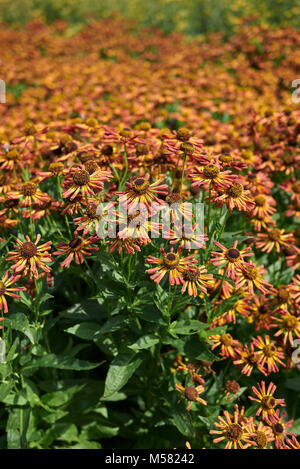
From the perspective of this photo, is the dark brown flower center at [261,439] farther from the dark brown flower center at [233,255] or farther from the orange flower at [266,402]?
the dark brown flower center at [233,255]

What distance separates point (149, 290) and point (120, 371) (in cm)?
47

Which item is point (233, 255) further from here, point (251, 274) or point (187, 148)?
point (187, 148)

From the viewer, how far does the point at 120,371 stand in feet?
7.11

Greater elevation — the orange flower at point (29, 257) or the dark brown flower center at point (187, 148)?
the dark brown flower center at point (187, 148)

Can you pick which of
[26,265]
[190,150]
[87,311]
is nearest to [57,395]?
[87,311]

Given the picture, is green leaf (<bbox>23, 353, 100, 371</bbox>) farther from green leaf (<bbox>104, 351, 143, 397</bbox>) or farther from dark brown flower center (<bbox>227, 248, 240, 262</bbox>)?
dark brown flower center (<bbox>227, 248, 240, 262</bbox>)

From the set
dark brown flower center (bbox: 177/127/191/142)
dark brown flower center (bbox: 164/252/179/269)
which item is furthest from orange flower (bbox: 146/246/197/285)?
dark brown flower center (bbox: 177/127/191/142)

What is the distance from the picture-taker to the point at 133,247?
1910 millimetres

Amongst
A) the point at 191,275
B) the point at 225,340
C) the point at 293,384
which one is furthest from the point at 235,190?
the point at 293,384

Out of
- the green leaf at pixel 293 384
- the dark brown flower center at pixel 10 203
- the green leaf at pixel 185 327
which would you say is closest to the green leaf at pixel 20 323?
the dark brown flower center at pixel 10 203

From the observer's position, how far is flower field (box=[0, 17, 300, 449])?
2.02 meters

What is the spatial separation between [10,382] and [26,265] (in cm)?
71

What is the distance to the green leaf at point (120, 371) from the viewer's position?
2.11 m
